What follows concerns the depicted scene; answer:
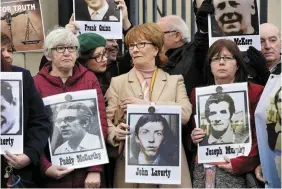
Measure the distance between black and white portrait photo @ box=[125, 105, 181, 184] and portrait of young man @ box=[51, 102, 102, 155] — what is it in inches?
10.0

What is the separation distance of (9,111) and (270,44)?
237 centimetres

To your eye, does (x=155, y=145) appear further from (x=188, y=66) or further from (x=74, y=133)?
(x=188, y=66)

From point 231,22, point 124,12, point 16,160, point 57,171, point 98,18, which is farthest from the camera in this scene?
point 124,12

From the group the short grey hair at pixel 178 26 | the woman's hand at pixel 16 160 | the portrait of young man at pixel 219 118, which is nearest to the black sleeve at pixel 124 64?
the short grey hair at pixel 178 26

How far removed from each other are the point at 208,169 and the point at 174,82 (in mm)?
677

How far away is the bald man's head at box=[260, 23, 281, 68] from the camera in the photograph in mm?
5922

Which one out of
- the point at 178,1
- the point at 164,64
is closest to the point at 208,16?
the point at 164,64

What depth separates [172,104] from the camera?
5008 mm

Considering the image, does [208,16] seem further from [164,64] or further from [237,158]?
[237,158]

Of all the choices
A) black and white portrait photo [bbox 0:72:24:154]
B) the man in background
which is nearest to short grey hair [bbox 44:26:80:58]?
black and white portrait photo [bbox 0:72:24:154]

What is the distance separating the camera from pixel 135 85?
5.18 m

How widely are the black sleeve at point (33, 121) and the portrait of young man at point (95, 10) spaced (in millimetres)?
1443

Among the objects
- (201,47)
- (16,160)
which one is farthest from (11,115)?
(201,47)

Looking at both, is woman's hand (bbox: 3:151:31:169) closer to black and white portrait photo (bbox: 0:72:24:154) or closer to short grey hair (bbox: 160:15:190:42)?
black and white portrait photo (bbox: 0:72:24:154)
